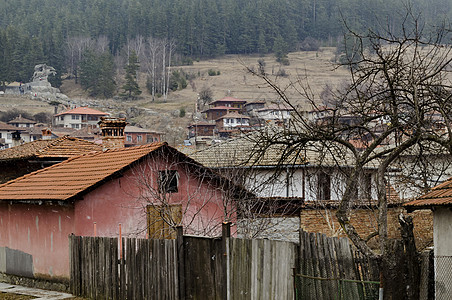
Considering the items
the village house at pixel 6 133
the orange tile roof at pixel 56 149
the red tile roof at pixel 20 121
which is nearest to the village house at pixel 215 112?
the red tile roof at pixel 20 121

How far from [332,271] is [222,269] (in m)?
2.10

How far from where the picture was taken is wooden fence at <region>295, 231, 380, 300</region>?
29.4 feet

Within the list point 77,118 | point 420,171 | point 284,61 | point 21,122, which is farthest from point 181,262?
point 284,61

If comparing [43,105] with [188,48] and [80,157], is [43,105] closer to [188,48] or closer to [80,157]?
[188,48]

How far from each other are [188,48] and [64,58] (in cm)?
3455

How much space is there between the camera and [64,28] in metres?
180

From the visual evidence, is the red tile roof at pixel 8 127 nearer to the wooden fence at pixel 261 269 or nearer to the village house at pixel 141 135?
the village house at pixel 141 135

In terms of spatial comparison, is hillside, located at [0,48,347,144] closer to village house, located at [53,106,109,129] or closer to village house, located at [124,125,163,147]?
village house, located at [124,125,163,147]

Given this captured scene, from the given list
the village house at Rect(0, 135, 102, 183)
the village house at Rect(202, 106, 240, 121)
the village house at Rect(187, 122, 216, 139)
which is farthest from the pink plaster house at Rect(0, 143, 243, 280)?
the village house at Rect(202, 106, 240, 121)

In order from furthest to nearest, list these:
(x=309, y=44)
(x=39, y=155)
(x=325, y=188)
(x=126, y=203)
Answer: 1. (x=309, y=44)
2. (x=325, y=188)
3. (x=39, y=155)
4. (x=126, y=203)

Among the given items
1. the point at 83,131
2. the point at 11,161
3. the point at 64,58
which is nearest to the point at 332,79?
the point at 83,131

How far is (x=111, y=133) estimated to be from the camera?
21656mm

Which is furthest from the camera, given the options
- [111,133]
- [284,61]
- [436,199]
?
[284,61]

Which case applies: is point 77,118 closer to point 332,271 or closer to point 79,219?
point 79,219
